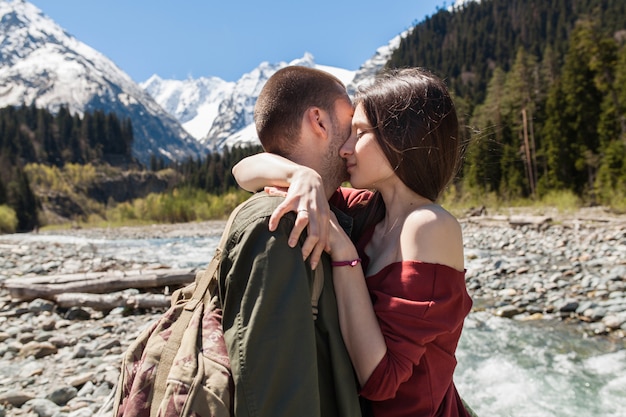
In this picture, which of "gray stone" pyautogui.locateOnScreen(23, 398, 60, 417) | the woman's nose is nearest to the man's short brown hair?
the woman's nose

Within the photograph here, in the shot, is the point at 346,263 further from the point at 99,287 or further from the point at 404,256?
the point at 99,287

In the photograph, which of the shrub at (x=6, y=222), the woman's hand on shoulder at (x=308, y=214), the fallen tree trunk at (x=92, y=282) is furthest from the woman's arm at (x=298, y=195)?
the shrub at (x=6, y=222)

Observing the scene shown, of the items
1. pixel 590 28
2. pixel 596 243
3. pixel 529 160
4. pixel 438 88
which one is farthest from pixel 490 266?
pixel 529 160

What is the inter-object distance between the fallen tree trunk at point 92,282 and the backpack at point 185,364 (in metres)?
6.03

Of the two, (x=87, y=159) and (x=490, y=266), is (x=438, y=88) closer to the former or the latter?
(x=490, y=266)

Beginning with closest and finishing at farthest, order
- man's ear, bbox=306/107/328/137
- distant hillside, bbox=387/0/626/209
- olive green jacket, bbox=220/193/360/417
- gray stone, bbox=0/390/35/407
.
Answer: olive green jacket, bbox=220/193/360/417 < man's ear, bbox=306/107/328/137 < gray stone, bbox=0/390/35/407 < distant hillside, bbox=387/0/626/209

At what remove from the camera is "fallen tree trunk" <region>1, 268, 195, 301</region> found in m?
6.61

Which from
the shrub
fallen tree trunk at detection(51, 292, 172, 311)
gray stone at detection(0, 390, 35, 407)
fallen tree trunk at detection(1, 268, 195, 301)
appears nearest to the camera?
gray stone at detection(0, 390, 35, 407)

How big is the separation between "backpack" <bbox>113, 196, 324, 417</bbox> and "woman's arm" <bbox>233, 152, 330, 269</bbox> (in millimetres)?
124

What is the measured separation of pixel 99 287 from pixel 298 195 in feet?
21.8

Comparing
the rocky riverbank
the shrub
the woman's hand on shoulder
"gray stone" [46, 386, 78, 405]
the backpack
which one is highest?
the woman's hand on shoulder

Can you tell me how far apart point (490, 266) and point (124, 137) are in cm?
11829

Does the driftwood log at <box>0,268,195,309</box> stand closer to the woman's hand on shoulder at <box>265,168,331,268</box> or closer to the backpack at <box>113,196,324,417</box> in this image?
the backpack at <box>113,196,324,417</box>

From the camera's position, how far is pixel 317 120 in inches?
62.1
